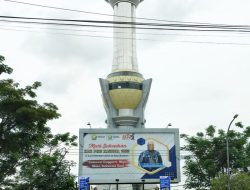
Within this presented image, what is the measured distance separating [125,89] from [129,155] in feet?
122

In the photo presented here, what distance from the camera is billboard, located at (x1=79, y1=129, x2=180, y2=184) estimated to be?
5088cm

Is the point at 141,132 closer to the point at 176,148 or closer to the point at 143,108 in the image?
the point at 176,148

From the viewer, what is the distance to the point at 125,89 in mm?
87875

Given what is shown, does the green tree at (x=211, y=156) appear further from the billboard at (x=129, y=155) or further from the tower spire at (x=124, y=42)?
the tower spire at (x=124, y=42)

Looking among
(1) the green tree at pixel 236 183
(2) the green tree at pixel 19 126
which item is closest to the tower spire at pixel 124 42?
(1) the green tree at pixel 236 183

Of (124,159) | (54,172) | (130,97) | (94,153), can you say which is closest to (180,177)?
(124,159)

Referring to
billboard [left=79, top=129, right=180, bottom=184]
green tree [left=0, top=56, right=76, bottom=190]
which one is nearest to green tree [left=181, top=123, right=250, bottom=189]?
billboard [left=79, top=129, right=180, bottom=184]

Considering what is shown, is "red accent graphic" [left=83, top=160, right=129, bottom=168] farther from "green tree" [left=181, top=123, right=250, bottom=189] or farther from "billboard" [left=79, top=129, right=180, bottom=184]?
"green tree" [left=181, top=123, right=250, bottom=189]

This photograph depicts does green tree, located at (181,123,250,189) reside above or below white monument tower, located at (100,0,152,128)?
below

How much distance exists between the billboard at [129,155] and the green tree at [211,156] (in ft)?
16.1

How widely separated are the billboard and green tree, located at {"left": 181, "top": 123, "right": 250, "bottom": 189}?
491cm

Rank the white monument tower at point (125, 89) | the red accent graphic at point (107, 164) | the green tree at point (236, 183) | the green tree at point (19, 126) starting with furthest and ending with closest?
1. the white monument tower at point (125, 89)
2. the red accent graphic at point (107, 164)
3. the green tree at point (236, 183)
4. the green tree at point (19, 126)

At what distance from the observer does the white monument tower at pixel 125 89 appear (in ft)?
290

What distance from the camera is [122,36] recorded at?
93.9 metres
